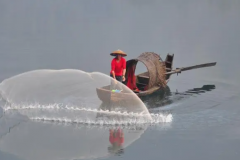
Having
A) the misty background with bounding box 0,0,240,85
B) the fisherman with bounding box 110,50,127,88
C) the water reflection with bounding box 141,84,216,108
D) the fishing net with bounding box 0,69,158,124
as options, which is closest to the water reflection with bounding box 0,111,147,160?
the fishing net with bounding box 0,69,158,124

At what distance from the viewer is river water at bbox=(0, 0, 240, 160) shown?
11.4 metres

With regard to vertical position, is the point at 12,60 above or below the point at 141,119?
above

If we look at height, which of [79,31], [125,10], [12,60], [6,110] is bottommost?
[6,110]

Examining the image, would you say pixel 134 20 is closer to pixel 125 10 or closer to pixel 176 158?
pixel 125 10

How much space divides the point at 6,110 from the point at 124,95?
3.80 meters

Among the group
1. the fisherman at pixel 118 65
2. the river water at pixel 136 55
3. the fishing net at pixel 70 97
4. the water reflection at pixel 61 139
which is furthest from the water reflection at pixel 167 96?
the water reflection at pixel 61 139

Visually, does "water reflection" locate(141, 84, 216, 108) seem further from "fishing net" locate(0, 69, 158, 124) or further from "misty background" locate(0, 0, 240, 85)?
"fishing net" locate(0, 69, 158, 124)

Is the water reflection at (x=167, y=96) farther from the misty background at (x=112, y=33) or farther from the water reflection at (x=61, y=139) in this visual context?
the water reflection at (x=61, y=139)

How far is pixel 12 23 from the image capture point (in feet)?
119

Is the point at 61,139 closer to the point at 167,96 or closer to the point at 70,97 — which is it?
the point at 70,97

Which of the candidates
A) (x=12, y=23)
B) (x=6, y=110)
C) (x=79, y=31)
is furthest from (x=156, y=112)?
(x=12, y=23)

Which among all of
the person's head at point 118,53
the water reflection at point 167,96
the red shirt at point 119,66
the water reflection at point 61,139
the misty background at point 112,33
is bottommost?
the water reflection at point 61,139

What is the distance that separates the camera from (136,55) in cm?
2408

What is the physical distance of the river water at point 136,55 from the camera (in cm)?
1145
